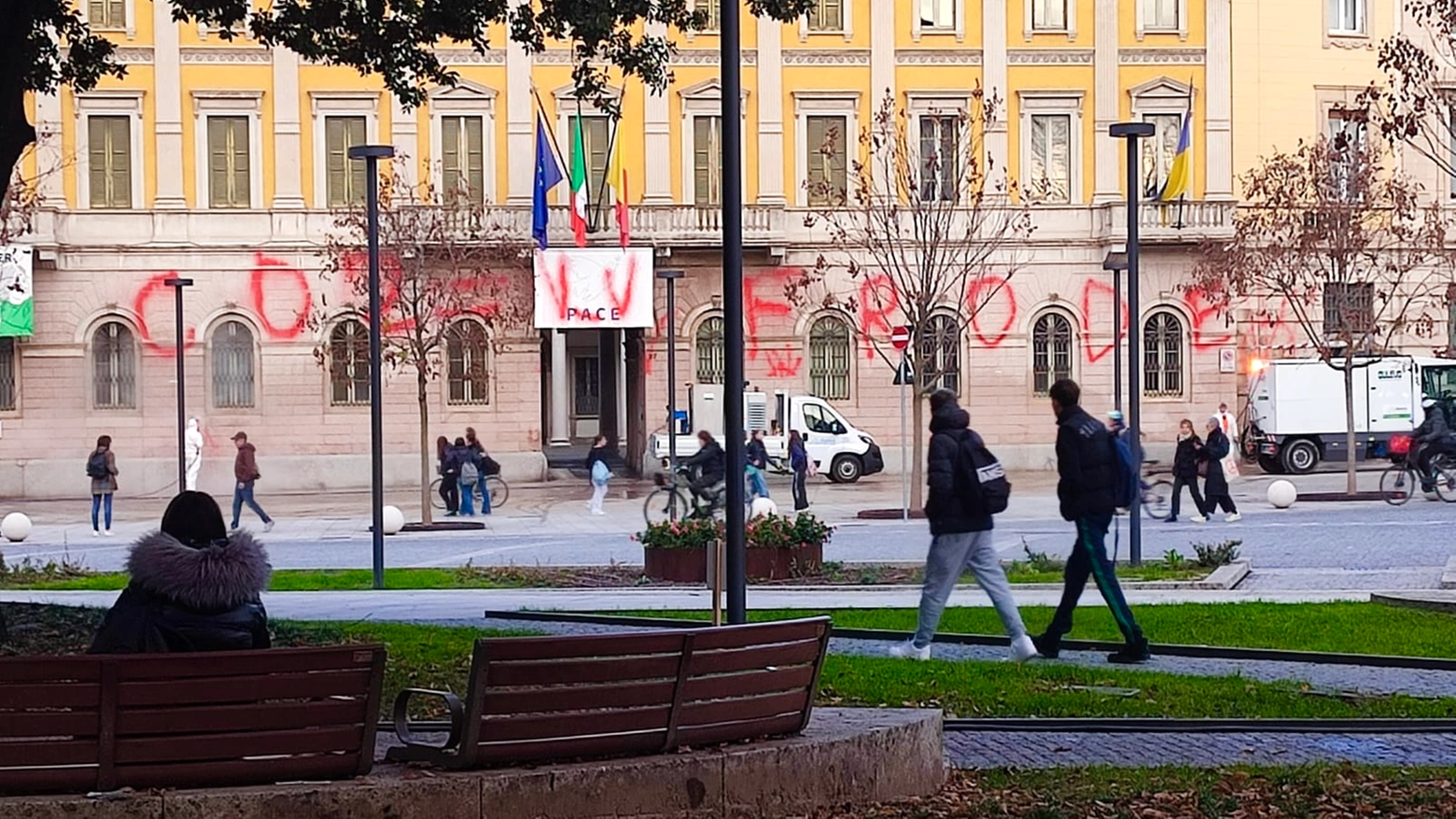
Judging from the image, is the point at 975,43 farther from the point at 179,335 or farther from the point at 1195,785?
the point at 1195,785

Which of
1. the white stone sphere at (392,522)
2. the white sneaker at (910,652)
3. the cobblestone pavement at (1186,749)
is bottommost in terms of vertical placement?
the white stone sphere at (392,522)

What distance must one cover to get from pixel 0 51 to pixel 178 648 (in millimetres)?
6793

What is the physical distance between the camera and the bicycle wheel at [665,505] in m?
32.9

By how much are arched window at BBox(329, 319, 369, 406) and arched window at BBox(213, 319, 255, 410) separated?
1.87 metres

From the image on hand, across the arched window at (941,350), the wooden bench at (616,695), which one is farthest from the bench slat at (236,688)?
the arched window at (941,350)

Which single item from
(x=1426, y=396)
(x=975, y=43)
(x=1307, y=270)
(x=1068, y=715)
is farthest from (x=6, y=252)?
(x=1068, y=715)

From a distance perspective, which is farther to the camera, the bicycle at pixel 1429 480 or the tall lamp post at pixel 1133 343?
the bicycle at pixel 1429 480

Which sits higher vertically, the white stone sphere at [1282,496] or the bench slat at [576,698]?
the bench slat at [576,698]

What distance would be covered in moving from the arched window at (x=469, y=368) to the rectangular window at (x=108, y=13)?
33.5 ft

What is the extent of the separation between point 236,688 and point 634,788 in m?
1.60

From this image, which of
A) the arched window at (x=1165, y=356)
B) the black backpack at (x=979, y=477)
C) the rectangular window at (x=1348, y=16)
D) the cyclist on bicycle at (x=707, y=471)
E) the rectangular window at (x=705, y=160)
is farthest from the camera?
the rectangular window at (x=1348, y=16)

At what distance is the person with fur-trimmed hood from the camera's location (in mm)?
8180

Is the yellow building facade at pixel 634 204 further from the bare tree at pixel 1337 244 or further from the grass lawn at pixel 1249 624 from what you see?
the grass lawn at pixel 1249 624

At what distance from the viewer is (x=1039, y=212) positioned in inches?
1950
